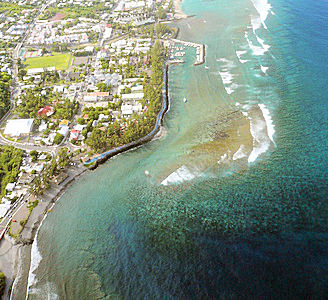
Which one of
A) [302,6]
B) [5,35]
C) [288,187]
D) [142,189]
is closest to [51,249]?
[142,189]

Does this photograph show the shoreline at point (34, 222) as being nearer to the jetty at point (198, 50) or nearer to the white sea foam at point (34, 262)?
the white sea foam at point (34, 262)

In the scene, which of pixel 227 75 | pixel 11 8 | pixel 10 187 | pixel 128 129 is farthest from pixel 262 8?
pixel 10 187

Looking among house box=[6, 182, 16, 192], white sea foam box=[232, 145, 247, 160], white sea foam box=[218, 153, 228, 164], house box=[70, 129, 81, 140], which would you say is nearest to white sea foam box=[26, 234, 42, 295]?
house box=[6, 182, 16, 192]

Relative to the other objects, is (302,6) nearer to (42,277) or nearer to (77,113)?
(77,113)

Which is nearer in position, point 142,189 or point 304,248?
point 304,248

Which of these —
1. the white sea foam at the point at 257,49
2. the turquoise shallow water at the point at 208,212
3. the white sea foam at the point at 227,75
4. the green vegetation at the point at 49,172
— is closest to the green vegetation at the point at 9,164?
the green vegetation at the point at 49,172
